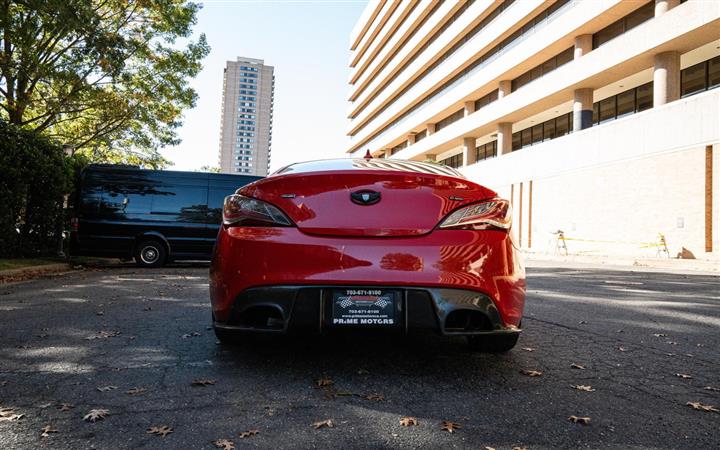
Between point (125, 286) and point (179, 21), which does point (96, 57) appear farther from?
point (125, 286)

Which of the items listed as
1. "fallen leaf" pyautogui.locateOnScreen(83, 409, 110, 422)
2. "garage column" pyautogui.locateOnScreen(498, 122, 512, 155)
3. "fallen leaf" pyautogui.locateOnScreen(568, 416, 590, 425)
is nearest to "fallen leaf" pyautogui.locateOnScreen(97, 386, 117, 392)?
"fallen leaf" pyautogui.locateOnScreen(83, 409, 110, 422)

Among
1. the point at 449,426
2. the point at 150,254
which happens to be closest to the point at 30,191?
the point at 150,254

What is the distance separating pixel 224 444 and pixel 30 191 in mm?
12096

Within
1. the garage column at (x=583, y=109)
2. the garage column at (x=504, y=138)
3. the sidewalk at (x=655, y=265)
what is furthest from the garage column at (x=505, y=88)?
the sidewalk at (x=655, y=265)

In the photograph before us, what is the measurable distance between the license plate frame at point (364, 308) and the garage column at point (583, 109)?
26196 millimetres

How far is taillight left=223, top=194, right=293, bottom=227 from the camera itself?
289 centimetres

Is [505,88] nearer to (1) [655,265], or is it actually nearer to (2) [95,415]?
(1) [655,265]

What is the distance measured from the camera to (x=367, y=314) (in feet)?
8.98

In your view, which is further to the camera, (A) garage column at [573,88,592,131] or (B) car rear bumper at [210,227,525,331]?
(A) garage column at [573,88,592,131]

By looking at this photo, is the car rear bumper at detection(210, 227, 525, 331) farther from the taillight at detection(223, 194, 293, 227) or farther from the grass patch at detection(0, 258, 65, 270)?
the grass patch at detection(0, 258, 65, 270)

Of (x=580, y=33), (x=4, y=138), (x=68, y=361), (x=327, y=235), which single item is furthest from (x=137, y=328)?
(x=580, y=33)

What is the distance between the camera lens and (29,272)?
31.6 ft

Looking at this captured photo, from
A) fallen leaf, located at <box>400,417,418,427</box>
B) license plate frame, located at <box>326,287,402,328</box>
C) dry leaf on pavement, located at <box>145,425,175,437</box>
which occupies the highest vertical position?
license plate frame, located at <box>326,287,402,328</box>

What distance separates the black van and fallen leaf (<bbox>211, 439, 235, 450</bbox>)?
33.2 feet
